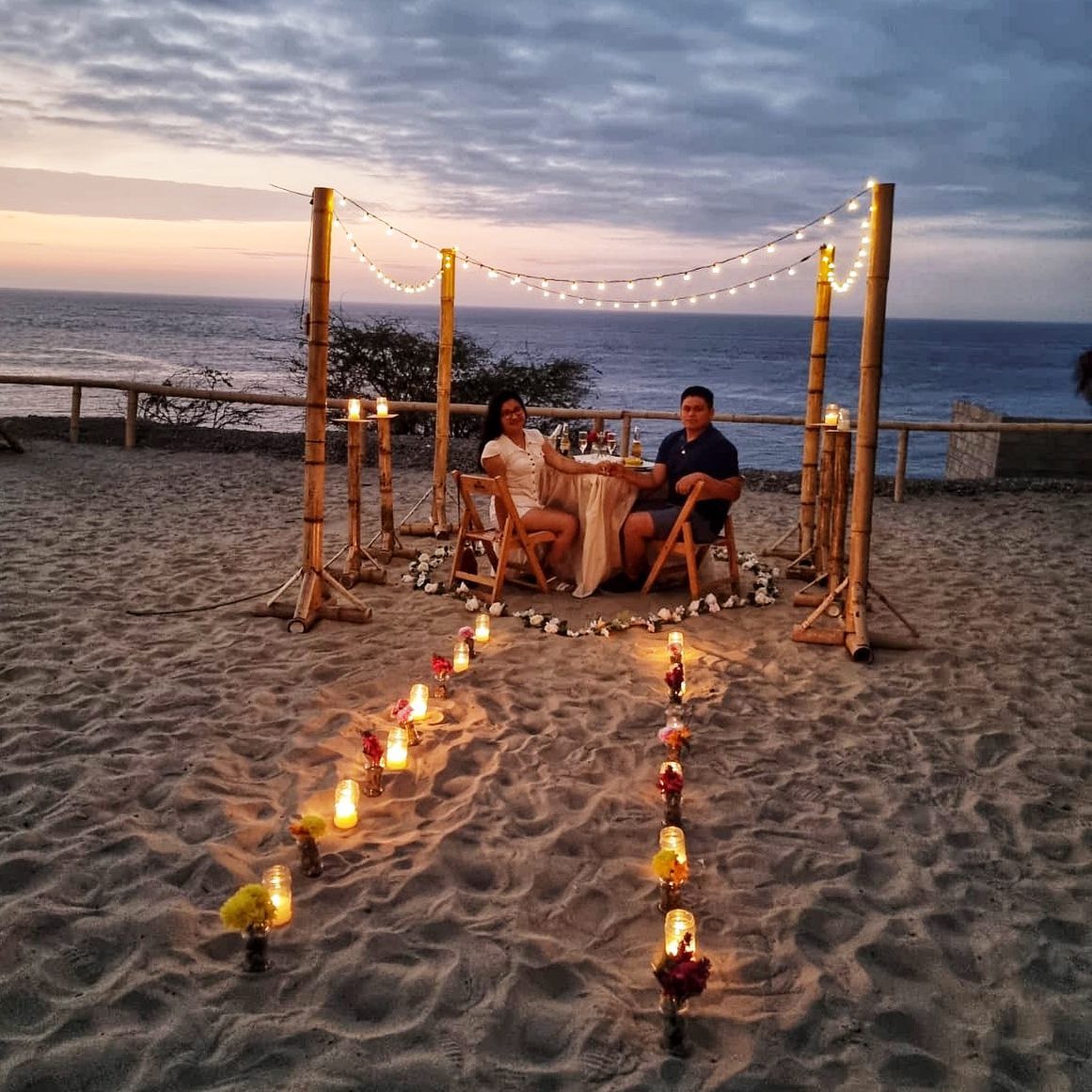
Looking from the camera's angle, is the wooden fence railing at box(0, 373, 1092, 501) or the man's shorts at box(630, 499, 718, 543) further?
the wooden fence railing at box(0, 373, 1092, 501)

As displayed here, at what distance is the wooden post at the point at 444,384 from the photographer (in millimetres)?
6703

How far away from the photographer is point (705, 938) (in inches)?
92.4

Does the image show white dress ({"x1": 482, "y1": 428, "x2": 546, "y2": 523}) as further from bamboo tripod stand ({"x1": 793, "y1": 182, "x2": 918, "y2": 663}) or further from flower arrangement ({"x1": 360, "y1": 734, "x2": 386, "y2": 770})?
flower arrangement ({"x1": 360, "y1": 734, "x2": 386, "y2": 770})

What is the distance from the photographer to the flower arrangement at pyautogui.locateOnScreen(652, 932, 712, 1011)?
6.32ft

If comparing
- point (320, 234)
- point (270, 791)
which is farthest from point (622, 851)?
point (320, 234)

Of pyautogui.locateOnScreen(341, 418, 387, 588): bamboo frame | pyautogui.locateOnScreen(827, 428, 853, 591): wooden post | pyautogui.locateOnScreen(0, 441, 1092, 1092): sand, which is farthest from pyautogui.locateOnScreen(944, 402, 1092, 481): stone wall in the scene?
pyautogui.locateOnScreen(341, 418, 387, 588): bamboo frame

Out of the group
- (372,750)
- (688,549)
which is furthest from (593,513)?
(372,750)

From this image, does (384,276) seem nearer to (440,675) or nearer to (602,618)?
(602,618)

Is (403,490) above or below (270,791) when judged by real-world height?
above

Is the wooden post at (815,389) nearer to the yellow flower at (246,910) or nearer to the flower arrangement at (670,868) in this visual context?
the flower arrangement at (670,868)

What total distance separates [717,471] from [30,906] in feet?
13.1

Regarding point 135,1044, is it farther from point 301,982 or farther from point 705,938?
point 705,938

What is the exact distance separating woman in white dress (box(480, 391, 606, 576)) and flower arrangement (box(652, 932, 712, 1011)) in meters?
3.52

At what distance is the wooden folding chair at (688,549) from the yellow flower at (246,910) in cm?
338
